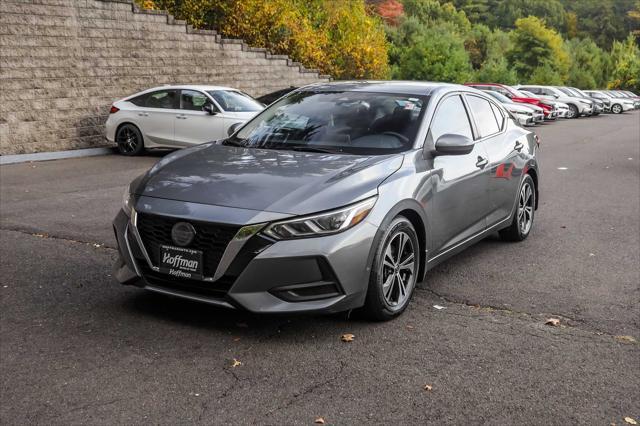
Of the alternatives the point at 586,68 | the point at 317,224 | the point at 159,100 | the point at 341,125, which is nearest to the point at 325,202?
the point at 317,224

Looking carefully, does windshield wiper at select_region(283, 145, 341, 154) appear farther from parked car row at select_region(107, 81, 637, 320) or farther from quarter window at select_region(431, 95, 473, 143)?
quarter window at select_region(431, 95, 473, 143)

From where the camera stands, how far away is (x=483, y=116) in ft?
23.5

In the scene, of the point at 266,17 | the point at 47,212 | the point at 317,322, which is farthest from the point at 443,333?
the point at 266,17

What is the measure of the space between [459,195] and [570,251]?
76.7 inches

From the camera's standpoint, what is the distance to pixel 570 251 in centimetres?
751

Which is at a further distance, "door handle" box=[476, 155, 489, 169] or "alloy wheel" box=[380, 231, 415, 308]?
"door handle" box=[476, 155, 489, 169]

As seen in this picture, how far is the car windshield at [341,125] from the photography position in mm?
5793

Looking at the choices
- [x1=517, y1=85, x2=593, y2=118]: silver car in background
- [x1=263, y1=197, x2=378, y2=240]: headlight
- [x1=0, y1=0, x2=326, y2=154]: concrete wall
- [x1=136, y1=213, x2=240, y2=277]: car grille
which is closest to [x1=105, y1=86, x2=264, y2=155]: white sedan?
[x1=0, y1=0, x2=326, y2=154]: concrete wall

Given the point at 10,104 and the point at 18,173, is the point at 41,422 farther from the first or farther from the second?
the point at 10,104

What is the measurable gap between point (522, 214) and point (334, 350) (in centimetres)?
387

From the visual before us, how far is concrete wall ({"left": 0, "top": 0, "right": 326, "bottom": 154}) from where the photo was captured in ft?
52.2

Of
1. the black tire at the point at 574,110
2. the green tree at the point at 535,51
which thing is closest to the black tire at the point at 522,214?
the black tire at the point at 574,110

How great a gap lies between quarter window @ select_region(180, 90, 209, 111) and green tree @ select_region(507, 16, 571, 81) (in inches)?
2183

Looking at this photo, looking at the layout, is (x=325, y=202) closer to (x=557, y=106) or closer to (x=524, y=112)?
(x=524, y=112)
